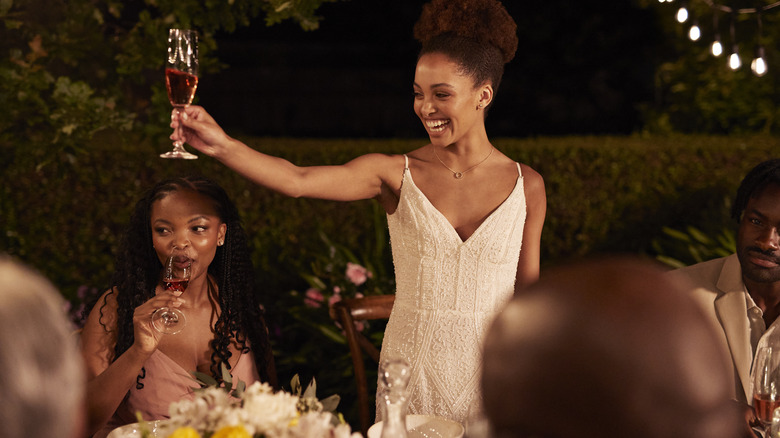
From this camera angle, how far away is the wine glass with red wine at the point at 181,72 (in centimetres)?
210

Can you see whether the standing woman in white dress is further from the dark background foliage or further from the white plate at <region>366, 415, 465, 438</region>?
the dark background foliage

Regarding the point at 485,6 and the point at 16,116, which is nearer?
the point at 485,6

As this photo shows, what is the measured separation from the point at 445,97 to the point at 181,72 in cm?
80

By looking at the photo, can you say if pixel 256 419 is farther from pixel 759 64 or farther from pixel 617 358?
pixel 759 64

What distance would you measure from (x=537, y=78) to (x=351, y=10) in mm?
3449

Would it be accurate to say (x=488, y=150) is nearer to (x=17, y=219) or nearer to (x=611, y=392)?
(x=611, y=392)

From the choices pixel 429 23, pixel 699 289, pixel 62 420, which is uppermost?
pixel 429 23

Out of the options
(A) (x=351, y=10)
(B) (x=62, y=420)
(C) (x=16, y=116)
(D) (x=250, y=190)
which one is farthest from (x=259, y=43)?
(B) (x=62, y=420)

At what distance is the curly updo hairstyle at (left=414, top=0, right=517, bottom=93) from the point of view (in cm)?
233

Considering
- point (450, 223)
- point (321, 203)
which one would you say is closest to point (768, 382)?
point (450, 223)

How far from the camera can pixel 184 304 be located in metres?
2.55

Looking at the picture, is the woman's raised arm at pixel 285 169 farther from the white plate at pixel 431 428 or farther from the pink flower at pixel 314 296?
the pink flower at pixel 314 296

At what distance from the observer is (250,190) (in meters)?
5.74

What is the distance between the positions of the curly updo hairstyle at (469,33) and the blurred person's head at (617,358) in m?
1.82
